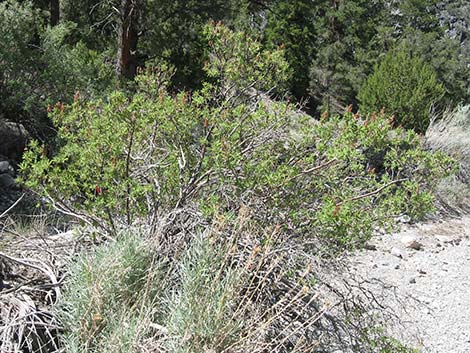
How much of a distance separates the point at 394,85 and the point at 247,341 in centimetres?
1168

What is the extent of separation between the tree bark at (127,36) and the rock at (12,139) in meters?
2.37

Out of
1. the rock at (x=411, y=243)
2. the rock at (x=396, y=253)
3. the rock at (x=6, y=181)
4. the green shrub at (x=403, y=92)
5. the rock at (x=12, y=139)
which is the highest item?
the green shrub at (x=403, y=92)

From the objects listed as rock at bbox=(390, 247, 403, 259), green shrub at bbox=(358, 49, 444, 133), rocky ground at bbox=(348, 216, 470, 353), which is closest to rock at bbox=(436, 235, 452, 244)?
rocky ground at bbox=(348, 216, 470, 353)

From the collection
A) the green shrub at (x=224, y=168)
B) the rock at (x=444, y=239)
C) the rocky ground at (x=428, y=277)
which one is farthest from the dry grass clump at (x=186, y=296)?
the rock at (x=444, y=239)

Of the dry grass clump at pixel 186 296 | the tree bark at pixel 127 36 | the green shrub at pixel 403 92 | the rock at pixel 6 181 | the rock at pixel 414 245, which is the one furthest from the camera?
the green shrub at pixel 403 92

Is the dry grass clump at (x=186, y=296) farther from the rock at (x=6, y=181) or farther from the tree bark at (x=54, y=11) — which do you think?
the tree bark at (x=54, y=11)

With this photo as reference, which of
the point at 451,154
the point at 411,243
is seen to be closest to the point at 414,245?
the point at 411,243

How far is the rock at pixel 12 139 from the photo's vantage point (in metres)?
7.80

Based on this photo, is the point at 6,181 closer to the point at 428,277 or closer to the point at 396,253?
the point at 396,253

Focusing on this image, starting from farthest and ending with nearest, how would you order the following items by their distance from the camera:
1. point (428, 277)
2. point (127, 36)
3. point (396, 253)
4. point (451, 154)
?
point (127, 36)
point (451, 154)
point (396, 253)
point (428, 277)

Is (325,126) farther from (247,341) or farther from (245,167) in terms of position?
(247,341)

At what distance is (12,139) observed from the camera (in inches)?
311

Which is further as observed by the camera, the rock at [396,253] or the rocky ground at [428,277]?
the rock at [396,253]

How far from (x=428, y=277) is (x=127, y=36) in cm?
623
